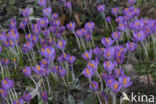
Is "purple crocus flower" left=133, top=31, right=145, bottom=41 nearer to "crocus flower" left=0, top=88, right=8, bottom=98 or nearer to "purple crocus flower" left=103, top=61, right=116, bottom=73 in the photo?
"purple crocus flower" left=103, top=61, right=116, bottom=73

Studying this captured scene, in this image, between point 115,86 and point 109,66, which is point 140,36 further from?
point 115,86

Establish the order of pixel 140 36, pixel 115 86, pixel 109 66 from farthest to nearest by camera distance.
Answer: pixel 140 36, pixel 109 66, pixel 115 86

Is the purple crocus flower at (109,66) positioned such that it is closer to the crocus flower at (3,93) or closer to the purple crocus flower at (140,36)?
the purple crocus flower at (140,36)

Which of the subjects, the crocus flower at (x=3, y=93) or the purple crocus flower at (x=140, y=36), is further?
the purple crocus flower at (x=140, y=36)

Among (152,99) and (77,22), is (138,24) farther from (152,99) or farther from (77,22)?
(77,22)

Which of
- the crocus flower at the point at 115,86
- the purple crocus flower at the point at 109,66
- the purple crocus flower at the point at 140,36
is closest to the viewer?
the crocus flower at the point at 115,86

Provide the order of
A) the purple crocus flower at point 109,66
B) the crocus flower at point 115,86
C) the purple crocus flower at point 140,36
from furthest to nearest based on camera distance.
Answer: the purple crocus flower at point 140,36 → the purple crocus flower at point 109,66 → the crocus flower at point 115,86

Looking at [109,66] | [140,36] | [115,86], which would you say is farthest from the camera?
[140,36]

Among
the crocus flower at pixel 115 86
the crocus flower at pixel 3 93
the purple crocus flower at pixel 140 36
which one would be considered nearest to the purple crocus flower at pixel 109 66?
the crocus flower at pixel 115 86

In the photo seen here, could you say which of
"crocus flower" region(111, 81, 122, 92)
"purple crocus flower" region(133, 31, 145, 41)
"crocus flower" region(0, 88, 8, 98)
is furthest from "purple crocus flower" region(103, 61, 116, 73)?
"crocus flower" region(0, 88, 8, 98)

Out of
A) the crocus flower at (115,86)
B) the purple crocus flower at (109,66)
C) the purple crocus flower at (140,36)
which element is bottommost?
the crocus flower at (115,86)

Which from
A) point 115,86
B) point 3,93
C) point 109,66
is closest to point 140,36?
point 109,66
